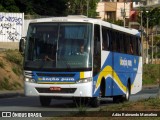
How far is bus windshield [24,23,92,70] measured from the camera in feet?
66.7

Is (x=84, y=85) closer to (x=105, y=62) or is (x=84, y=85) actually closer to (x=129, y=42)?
(x=105, y=62)

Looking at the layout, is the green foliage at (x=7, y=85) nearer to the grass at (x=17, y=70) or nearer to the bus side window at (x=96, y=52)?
the grass at (x=17, y=70)

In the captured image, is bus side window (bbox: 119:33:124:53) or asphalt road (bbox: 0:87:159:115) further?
bus side window (bbox: 119:33:124:53)

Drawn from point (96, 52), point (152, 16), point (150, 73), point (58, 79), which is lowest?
point (150, 73)

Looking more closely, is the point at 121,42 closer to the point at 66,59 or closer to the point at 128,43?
the point at 128,43

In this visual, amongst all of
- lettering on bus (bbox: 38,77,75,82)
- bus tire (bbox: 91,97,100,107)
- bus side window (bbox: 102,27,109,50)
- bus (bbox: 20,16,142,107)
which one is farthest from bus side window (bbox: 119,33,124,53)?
lettering on bus (bbox: 38,77,75,82)

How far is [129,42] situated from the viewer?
26.6 metres

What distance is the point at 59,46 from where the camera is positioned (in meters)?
20.5

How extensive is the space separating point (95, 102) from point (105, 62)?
1755mm

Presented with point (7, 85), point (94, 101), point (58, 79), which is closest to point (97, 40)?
point (58, 79)

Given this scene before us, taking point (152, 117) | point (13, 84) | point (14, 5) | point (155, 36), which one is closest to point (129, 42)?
point (152, 117)

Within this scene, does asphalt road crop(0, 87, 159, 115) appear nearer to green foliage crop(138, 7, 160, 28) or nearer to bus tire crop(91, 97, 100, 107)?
bus tire crop(91, 97, 100, 107)

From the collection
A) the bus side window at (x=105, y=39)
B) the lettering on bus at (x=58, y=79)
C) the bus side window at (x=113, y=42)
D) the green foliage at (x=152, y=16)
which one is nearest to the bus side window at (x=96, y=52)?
the bus side window at (x=105, y=39)

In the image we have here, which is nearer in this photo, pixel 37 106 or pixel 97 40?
pixel 97 40
